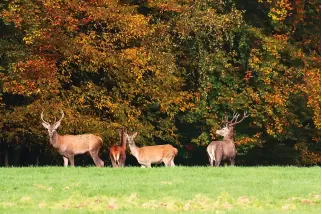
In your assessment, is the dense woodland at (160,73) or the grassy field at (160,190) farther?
the dense woodland at (160,73)

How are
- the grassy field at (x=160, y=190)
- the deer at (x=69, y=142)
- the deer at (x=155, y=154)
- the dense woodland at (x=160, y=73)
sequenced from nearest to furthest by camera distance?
the grassy field at (x=160, y=190) < the deer at (x=155, y=154) < the deer at (x=69, y=142) < the dense woodland at (x=160, y=73)

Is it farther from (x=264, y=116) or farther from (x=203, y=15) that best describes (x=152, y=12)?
(x=264, y=116)

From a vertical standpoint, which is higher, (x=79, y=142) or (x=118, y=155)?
(x=79, y=142)

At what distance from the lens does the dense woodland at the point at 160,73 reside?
97.0ft

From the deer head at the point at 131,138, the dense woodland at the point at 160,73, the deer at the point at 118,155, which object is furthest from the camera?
the dense woodland at the point at 160,73

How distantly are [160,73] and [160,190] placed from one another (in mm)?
12998

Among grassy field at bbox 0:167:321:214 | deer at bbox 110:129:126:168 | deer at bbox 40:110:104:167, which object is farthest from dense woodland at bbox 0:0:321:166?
grassy field at bbox 0:167:321:214

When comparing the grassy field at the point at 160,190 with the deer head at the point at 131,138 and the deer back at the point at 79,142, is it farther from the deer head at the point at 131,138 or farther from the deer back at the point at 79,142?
the deer head at the point at 131,138

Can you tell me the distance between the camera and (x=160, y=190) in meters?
17.9

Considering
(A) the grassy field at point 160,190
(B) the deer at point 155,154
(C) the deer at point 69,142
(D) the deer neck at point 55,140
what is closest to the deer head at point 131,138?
(B) the deer at point 155,154

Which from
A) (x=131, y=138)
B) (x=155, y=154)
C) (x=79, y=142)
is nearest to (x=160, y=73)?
(x=131, y=138)

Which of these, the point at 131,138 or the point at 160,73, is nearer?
the point at 131,138

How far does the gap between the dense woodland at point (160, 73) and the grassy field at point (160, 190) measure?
290 inches

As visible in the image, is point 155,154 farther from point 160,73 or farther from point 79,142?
point 160,73
